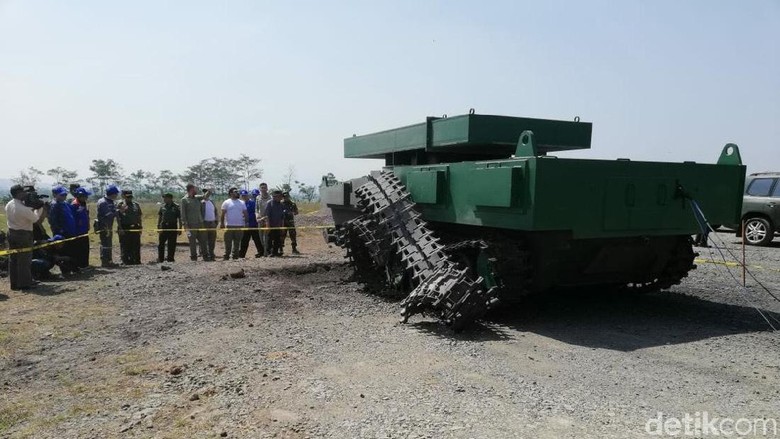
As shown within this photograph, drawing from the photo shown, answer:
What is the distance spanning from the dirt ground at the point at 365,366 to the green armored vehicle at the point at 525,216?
483mm

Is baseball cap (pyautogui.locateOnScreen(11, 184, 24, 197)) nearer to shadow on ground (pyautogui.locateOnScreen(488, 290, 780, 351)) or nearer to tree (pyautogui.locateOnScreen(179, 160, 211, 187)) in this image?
shadow on ground (pyautogui.locateOnScreen(488, 290, 780, 351))

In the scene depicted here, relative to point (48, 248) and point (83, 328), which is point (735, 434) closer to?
point (83, 328)

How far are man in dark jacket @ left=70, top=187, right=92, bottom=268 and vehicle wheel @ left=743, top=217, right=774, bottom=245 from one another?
14966 millimetres

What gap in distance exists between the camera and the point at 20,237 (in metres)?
9.32

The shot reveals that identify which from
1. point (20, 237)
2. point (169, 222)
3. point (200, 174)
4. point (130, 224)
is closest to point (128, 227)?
point (130, 224)

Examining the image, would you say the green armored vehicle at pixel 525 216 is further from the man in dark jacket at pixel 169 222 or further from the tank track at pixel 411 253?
the man in dark jacket at pixel 169 222

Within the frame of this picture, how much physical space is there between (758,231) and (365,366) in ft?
45.1

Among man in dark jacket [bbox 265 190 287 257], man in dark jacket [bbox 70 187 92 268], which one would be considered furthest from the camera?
man in dark jacket [bbox 265 190 287 257]

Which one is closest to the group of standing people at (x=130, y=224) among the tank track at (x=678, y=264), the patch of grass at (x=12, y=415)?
the patch of grass at (x=12, y=415)

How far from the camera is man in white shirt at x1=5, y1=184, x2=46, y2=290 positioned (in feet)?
30.5

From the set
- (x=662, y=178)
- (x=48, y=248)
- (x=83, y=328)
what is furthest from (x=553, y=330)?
(x=48, y=248)

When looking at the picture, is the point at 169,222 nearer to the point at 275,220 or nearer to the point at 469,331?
the point at 275,220

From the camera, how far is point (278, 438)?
3623 millimetres

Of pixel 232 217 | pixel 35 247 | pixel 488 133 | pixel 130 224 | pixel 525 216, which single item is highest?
pixel 488 133
